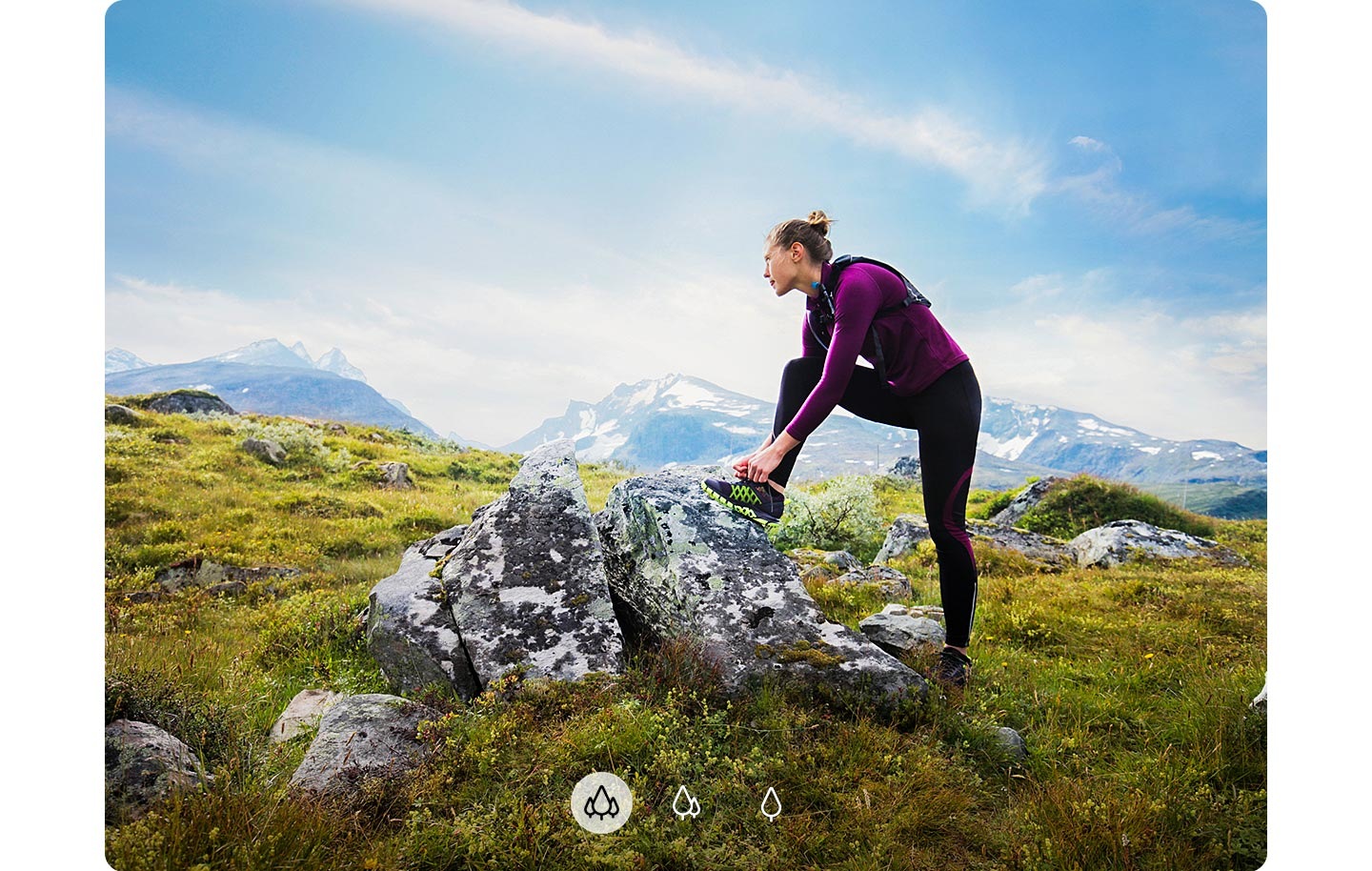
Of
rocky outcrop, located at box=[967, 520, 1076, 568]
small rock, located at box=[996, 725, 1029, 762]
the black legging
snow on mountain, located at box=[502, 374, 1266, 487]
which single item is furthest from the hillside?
rocky outcrop, located at box=[967, 520, 1076, 568]

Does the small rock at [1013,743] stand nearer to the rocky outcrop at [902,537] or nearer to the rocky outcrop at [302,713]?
the rocky outcrop at [902,537]

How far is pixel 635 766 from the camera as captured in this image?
363 cm

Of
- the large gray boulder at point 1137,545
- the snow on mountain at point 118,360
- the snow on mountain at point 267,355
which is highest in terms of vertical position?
the snow on mountain at point 267,355

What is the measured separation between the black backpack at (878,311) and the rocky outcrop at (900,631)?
5.85ft

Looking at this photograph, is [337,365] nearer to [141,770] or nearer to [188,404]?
[188,404]

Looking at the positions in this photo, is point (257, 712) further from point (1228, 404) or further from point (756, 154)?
point (1228, 404)

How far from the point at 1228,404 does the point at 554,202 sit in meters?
4.78

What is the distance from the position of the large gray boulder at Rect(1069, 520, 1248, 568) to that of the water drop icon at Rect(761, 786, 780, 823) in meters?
4.16

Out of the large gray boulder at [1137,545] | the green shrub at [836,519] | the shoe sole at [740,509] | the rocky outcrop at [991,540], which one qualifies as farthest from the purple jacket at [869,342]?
the large gray boulder at [1137,545]

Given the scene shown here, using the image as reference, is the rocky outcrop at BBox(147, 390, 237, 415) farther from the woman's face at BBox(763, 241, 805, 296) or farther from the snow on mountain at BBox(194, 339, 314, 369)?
the woman's face at BBox(763, 241, 805, 296)

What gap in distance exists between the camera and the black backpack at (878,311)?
14.9 ft

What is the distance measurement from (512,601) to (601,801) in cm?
142

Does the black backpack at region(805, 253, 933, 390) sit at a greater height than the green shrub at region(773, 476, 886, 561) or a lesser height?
greater

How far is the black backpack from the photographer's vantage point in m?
4.53
